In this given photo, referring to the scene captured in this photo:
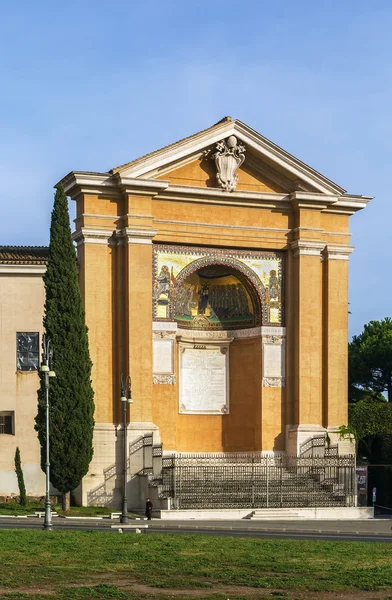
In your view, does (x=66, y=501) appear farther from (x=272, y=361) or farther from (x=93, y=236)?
(x=272, y=361)

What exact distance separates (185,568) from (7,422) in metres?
30.6

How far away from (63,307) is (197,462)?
29.5 ft

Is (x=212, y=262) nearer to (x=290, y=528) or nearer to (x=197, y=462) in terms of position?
(x=197, y=462)

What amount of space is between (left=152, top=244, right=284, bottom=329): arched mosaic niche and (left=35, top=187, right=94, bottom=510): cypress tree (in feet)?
14.7

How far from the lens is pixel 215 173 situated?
171 ft

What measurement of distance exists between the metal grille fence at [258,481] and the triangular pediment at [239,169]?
11343 millimetres

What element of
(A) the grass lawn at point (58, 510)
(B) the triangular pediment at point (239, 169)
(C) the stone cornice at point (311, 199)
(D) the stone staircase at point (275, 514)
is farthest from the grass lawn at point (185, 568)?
(C) the stone cornice at point (311, 199)

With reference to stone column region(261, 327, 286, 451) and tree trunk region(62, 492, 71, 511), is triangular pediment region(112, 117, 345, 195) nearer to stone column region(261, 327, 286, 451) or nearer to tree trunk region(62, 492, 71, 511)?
stone column region(261, 327, 286, 451)

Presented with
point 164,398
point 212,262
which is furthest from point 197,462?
point 212,262

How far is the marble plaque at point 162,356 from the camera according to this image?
50594 millimetres

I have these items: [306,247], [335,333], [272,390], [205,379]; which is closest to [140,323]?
[205,379]

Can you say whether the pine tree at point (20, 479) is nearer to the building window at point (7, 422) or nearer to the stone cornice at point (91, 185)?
the building window at point (7, 422)

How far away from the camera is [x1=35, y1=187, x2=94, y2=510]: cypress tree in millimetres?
46344

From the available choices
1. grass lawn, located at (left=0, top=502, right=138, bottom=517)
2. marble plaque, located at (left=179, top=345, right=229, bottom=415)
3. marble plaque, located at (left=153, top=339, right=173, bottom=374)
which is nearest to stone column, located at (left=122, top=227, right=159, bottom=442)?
marble plaque, located at (left=153, top=339, right=173, bottom=374)
